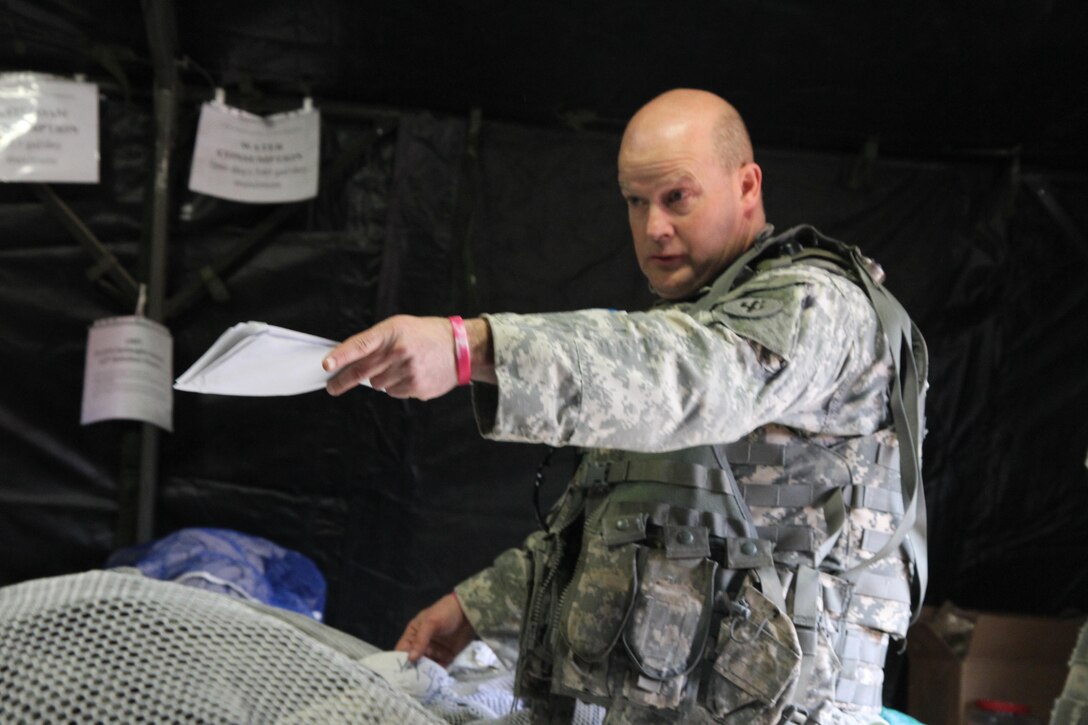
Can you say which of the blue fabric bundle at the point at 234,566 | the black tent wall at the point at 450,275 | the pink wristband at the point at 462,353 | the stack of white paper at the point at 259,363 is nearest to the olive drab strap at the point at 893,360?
the pink wristband at the point at 462,353

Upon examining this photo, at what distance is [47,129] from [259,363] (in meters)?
2.13

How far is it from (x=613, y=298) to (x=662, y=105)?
1.27 m

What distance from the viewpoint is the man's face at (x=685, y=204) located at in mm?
1625

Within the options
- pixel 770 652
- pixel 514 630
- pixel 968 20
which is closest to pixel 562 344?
pixel 770 652

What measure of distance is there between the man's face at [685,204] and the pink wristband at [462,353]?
0.67 metres

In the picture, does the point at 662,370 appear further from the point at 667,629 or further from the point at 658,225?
the point at 658,225

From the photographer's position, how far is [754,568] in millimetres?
1354

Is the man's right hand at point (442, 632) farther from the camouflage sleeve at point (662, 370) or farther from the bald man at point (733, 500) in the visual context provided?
the camouflage sleeve at point (662, 370)

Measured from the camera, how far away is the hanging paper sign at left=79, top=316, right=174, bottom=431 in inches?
107

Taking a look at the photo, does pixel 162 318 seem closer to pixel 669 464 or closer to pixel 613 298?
pixel 613 298

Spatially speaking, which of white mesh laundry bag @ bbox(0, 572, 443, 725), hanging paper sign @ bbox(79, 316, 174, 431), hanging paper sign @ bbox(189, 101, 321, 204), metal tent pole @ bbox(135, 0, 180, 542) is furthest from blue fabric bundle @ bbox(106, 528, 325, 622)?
white mesh laundry bag @ bbox(0, 572, 443, 725)

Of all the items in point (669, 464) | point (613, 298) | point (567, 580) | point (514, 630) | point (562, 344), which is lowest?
point (514, 630)

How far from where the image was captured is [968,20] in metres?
2.27

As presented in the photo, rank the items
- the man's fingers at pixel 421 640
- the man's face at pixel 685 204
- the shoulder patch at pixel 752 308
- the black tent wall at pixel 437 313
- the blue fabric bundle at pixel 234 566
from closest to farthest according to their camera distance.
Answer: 1. the shoulder patch at pixel 752 308
2. the man's face at pixel 685 204
3. the man's fingers at pixel 421 640
4. the blue fabric bundle at pixel 234 566
5. the black tent wall at pixel 437 313
